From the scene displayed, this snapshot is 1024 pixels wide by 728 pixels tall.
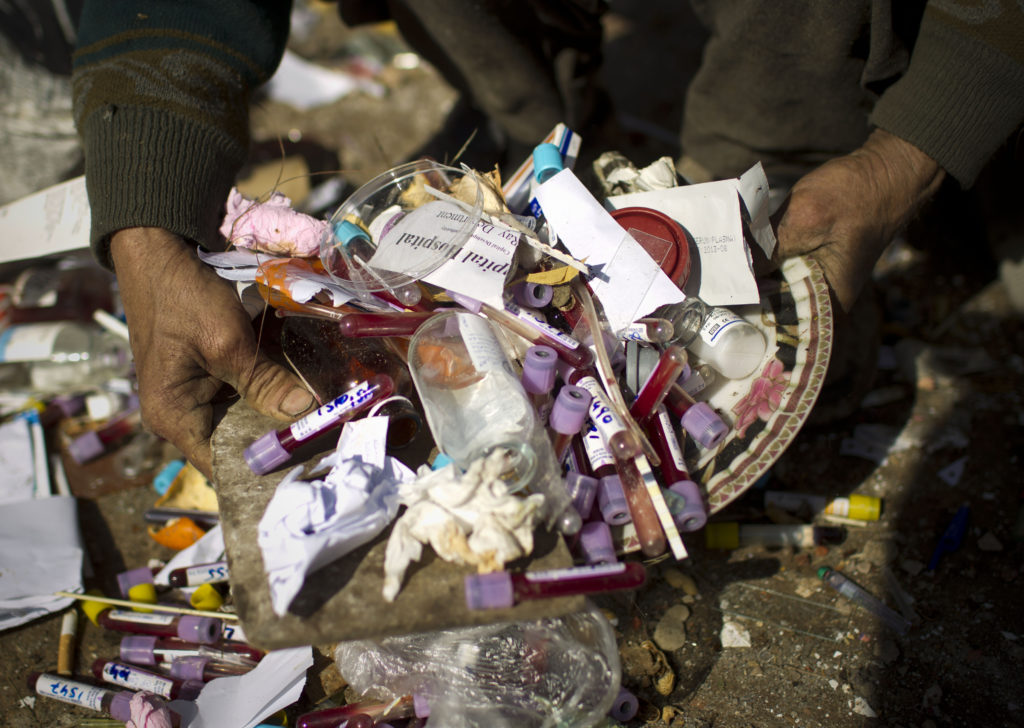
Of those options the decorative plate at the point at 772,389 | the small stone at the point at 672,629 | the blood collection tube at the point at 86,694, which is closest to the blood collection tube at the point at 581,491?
the decorative plate at the point at 772,389

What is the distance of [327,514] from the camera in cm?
121

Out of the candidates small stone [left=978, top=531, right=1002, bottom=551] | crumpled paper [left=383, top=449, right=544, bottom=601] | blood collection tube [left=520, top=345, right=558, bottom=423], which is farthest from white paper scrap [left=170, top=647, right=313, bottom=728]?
small stone [left=978, top=531, right=1002, bottom=551]

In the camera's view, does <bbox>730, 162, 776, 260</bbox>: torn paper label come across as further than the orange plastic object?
No

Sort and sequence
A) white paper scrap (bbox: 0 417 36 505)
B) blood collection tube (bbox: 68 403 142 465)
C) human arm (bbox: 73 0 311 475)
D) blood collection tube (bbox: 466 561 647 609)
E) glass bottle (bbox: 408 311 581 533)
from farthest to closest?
blood collection tube (bbox: 68 403 142 465) → white paper scrap (bbox: 0 417 36 505) → human arm (bbox: 73 0 311 475) → glass bottle (bbox: 408 311 581 533) → blood collection tube (bbox: 466 561 647 609)

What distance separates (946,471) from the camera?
2100 millimetres

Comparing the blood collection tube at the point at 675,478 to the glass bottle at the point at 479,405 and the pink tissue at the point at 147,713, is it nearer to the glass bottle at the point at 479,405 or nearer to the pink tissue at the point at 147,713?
the glass bottle at the point at 479,405

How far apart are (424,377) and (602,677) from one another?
0.80 meters

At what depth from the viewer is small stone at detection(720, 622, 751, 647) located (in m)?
1.73

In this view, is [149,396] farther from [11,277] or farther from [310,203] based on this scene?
[11,277]

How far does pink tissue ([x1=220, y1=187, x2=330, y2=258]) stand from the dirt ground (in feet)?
1.02

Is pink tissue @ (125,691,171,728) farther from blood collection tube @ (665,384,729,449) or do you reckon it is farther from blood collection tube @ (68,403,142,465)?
blood collection tube @ (665,384,729,449)

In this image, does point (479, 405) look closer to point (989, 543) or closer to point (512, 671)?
point (512, 671)

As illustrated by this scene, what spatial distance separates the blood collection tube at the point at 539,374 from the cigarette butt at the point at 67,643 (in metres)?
1.60

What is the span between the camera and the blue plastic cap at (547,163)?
1.62 m
